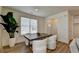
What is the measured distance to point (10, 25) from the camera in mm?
1754

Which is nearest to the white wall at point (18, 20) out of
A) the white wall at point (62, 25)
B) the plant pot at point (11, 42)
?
the plant pot at point (11, 42)

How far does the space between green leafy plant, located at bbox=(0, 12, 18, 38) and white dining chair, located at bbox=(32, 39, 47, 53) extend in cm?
47

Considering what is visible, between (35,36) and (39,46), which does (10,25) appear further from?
(39,46)

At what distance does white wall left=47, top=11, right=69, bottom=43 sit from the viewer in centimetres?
174

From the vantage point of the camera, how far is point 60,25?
1.80 metres

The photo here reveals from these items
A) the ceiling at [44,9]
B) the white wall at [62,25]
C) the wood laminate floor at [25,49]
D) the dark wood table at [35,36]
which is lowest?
the wood laminate floor at [25,49]

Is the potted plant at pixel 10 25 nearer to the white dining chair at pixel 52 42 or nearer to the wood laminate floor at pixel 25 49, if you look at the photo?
the wood laminate floor at pixel 25 49

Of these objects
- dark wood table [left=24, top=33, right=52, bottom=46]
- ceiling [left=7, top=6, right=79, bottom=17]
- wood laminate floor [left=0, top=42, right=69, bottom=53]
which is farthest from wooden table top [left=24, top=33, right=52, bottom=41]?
ceiling [left=7, top=6, right=79, bottom=17]

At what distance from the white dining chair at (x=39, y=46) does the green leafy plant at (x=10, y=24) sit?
467 mm

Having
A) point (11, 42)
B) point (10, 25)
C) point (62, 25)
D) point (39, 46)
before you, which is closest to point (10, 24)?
point (10, 25)

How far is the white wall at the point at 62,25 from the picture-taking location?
1.74 metres
